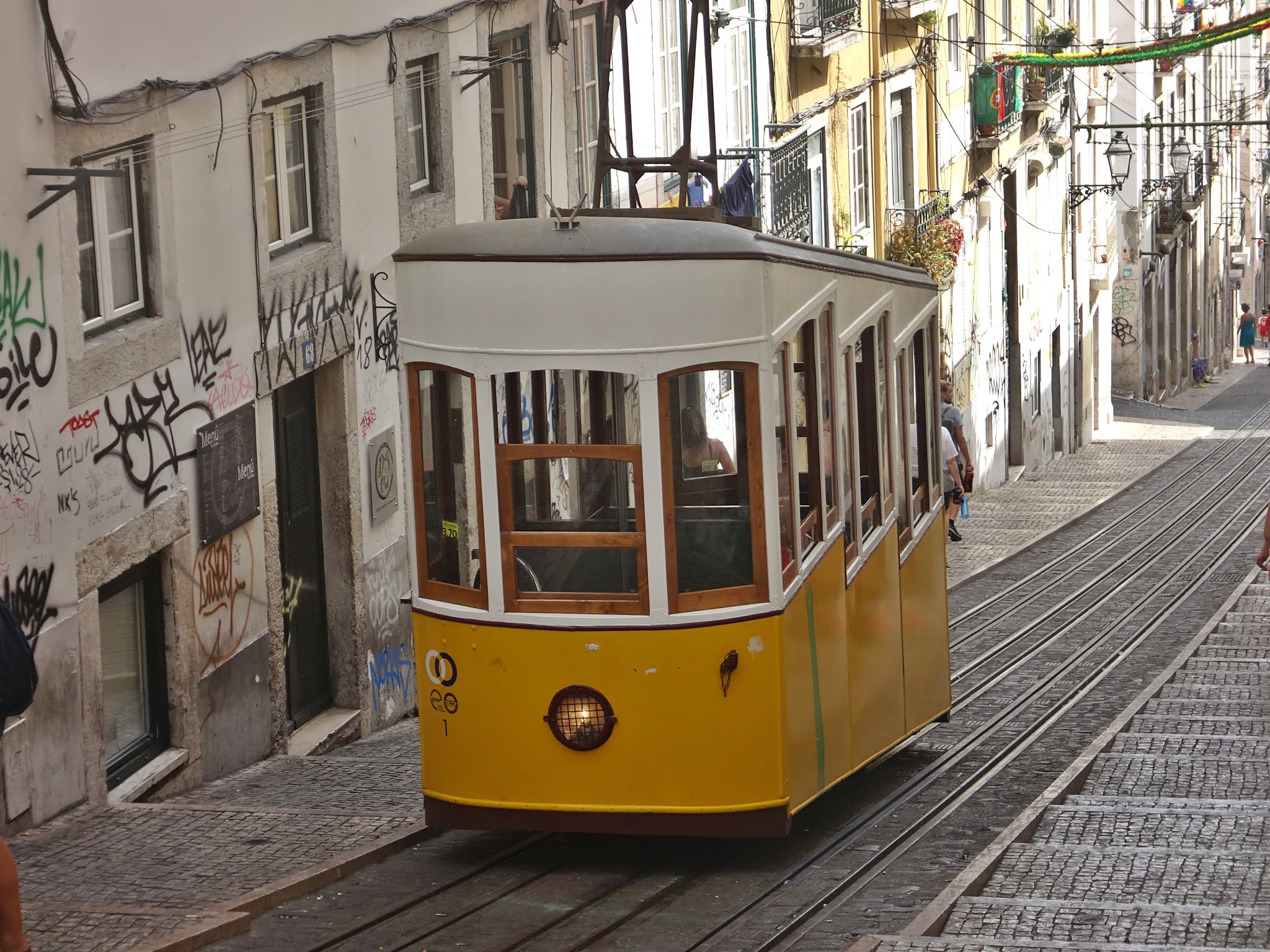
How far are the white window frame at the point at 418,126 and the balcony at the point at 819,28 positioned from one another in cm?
929

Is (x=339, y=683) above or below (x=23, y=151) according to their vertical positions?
below

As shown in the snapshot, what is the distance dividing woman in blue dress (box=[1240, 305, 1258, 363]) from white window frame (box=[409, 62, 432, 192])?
1920 inches

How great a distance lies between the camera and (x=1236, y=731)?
36.6 ft

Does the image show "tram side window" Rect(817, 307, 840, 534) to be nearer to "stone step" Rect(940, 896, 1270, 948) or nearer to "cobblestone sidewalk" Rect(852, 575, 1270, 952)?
"cobblestone sidewalk" Rect(852, 575, 1270, 952)

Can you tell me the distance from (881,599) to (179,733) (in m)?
3.58

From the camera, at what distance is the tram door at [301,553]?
1195cm

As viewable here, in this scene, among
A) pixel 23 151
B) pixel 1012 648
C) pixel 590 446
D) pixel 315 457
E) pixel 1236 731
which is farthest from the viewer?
pixel 1012 648

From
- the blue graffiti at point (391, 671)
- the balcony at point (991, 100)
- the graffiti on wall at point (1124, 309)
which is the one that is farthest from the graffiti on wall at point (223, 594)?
the graffiti on wall at point (1124, 309)

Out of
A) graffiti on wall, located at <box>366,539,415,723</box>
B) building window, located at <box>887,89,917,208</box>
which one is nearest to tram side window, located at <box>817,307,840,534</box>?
graffiti on wall, located at <box>366,539,415,723</box>

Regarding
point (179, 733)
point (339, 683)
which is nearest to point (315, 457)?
point (339, 683)

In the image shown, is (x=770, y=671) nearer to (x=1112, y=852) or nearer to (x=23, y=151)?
(x=1112, y=852)

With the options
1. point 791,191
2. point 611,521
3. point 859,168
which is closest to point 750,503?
point 611,521

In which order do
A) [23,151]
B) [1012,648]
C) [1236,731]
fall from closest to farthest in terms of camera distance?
[23,151], [1236,731], [1012,648]

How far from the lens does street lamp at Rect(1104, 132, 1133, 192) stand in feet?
106
